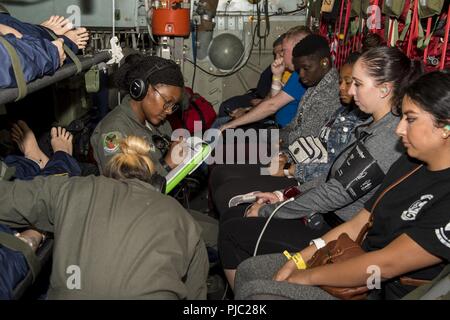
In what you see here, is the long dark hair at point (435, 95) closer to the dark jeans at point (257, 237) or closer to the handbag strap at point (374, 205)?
the handbag strap at point (374, 205)

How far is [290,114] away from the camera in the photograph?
3.54 metres

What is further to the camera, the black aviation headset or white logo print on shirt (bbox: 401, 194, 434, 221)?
the black aviation headset

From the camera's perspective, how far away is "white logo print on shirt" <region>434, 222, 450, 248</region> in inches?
55.4

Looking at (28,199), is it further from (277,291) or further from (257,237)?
(257,237)

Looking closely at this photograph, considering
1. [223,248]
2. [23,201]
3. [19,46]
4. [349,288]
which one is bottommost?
[223,248]

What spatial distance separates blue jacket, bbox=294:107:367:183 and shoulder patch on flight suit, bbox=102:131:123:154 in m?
1.06

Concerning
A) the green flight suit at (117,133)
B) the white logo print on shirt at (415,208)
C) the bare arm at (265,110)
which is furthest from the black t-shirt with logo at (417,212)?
the bare arm at (265,110)

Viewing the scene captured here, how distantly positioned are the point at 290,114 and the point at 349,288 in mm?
2069

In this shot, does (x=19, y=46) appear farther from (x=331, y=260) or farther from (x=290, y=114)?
(x=290, y=114)

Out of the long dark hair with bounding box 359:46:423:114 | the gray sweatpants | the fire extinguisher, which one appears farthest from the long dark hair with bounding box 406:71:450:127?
the fire extinguisher

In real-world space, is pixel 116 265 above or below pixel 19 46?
below

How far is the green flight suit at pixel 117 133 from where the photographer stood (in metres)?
2.24

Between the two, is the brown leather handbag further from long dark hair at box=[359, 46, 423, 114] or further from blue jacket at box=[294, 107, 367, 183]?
blue jacket at box=[294, 107, 367, 183]
